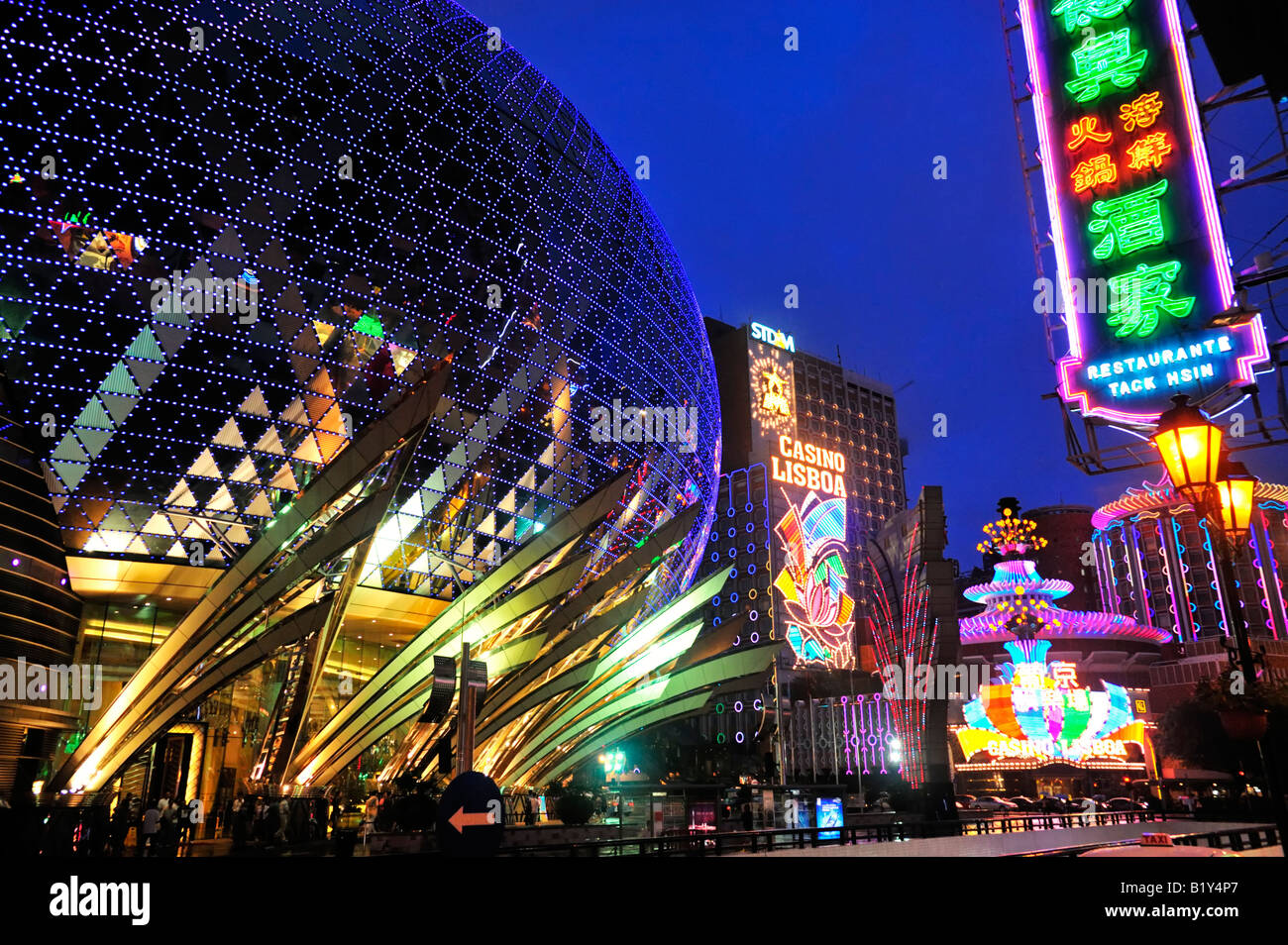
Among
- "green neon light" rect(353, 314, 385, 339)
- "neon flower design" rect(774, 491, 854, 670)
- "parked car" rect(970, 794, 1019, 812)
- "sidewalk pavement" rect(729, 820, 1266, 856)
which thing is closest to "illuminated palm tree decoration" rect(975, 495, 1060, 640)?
"parked car" rect(970, 794, 1019, 812)

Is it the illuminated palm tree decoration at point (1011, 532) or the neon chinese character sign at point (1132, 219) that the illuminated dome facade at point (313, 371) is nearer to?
the neon chinese character sign at point (1132, 219)

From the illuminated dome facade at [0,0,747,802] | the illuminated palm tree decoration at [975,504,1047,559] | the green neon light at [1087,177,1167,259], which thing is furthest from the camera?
the illuminated palm tree decoration at [975,504,1047,559]

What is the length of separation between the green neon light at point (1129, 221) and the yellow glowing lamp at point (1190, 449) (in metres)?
11.3

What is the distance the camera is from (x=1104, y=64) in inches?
764

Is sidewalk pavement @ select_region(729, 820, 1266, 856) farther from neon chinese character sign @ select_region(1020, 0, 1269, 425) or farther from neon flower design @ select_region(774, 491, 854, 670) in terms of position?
neon flower design @ select_region(774, 491, 854, 670)

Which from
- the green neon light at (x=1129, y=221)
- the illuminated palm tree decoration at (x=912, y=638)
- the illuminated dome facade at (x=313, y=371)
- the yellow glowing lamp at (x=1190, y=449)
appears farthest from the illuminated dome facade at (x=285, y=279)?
the yellow glowing lamp at (x=1190, y=449)

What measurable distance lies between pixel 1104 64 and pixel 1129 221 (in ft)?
14.4

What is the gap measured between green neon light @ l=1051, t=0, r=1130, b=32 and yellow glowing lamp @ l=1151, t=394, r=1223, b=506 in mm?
Answer: 15849

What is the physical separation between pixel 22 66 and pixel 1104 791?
63577mm

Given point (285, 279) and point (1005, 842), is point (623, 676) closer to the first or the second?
point (1005, 842)

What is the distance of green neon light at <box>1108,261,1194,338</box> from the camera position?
1702 cm

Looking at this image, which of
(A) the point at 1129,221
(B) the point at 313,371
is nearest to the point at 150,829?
(B) the point at 313,371
